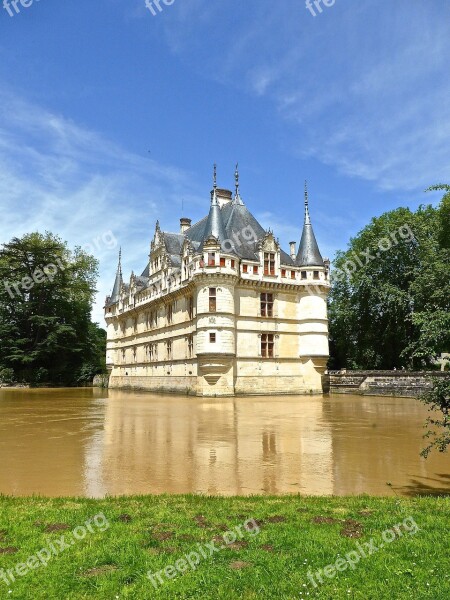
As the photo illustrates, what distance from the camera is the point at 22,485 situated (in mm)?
7859

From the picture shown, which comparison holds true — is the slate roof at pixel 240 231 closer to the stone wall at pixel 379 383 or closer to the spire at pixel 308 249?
the spire at pixel 308 249

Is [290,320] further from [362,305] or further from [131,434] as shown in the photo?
[131,434]

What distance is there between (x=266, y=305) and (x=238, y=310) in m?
2.49

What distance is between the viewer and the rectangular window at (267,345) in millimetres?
34594

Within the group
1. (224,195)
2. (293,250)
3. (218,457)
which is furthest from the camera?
(224,195)

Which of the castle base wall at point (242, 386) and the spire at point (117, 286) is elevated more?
the spire at point (117, 286)

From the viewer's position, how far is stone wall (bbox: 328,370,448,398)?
102 ft
